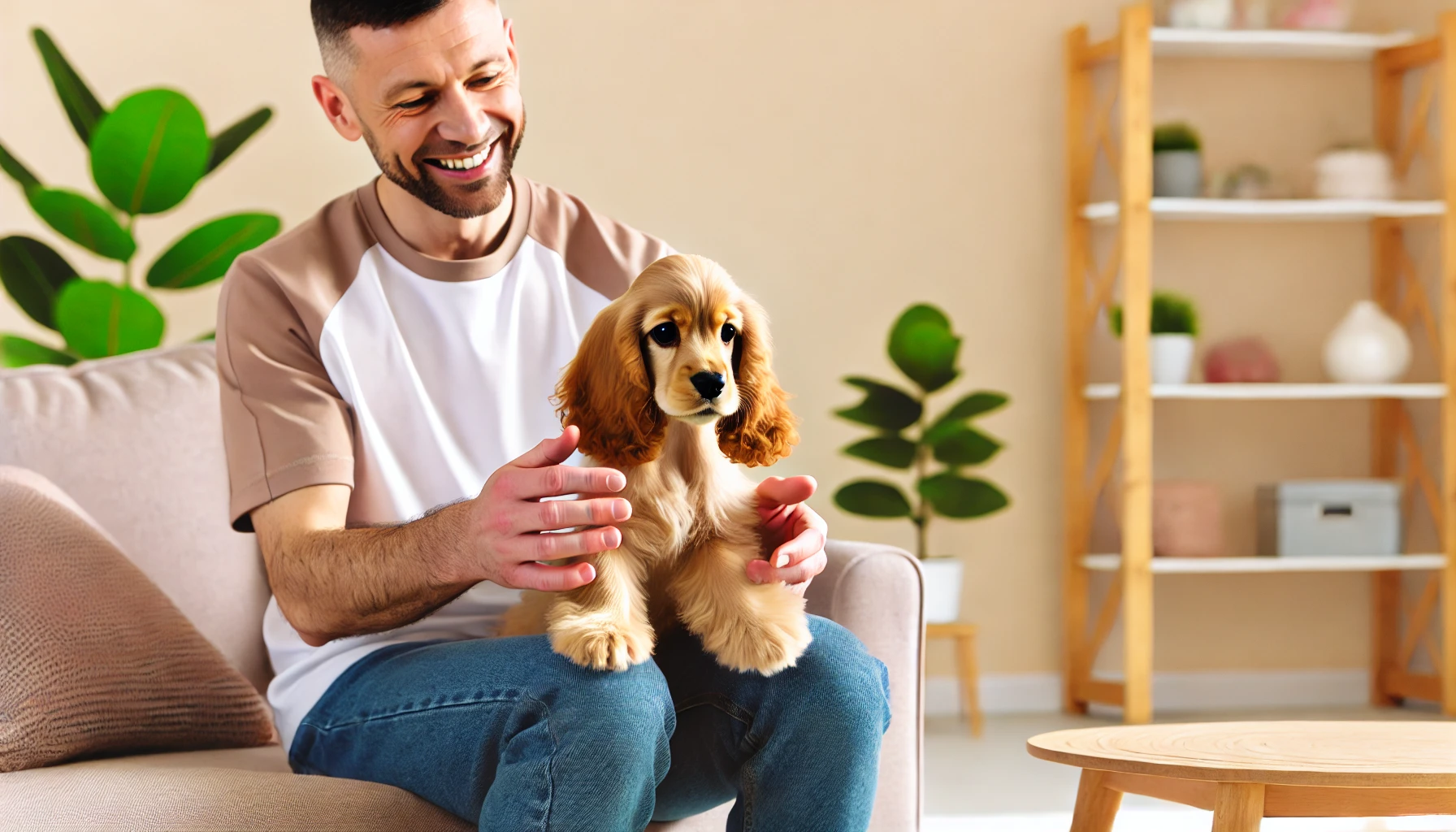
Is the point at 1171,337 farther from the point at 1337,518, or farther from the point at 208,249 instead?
the point at 208,249

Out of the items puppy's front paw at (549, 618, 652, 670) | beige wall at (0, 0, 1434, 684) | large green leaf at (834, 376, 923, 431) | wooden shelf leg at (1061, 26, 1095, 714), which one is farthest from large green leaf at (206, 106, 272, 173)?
wooden shelf leg at (1061, 26, 1095, 714)

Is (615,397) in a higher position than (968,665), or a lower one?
higher

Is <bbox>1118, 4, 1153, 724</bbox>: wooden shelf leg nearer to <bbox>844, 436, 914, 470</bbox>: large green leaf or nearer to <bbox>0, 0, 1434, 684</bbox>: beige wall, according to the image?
<bbox>0, 0, 1434, 684</bbox>: beige wall

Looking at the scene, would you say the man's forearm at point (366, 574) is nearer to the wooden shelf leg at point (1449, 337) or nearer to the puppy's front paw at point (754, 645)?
the puppy's front paw at point (754, 645)

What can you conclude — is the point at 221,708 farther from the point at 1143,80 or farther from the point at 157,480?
the point at 1143,80

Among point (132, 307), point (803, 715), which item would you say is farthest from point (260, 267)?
point (132, 307)

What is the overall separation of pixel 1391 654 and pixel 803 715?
3366 millimetres

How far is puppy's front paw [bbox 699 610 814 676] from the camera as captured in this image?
3.67 ft

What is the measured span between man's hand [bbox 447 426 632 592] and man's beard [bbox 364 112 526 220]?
1.48ft

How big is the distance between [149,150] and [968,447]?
204 centimetres

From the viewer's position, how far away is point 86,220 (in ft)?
8.65

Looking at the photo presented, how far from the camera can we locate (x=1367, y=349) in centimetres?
351

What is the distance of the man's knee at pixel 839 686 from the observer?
3.72 ft

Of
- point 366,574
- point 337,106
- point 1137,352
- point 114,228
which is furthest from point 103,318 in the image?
point 1137,352
